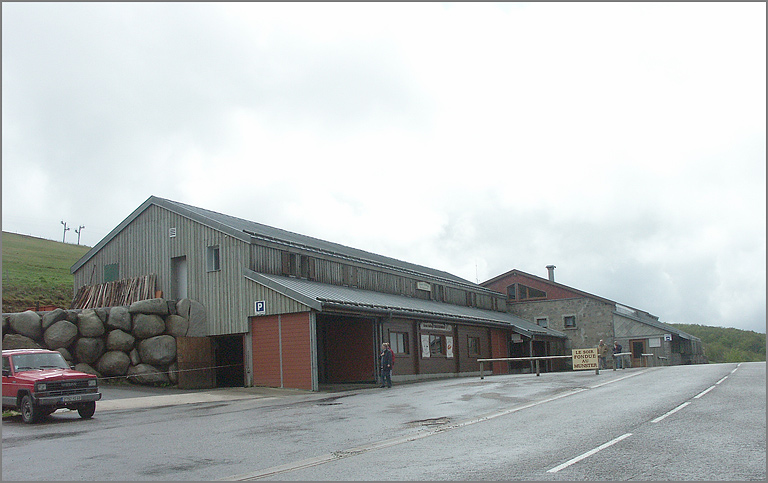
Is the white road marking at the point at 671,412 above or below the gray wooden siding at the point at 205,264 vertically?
below

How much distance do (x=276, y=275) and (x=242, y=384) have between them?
494cm

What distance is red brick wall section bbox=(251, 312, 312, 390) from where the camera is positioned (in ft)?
85.7

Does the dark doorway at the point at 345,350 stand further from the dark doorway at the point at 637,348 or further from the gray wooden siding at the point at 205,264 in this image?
the dark doorway at the point at 637,348

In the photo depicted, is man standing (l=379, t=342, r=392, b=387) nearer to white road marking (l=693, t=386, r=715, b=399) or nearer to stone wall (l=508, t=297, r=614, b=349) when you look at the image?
white road marking (l=693, t=386, r=715, b=399)

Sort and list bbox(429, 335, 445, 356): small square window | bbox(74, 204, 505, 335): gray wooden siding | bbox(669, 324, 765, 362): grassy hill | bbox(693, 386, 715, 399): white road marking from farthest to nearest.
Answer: bbox(669, 324, 765, 362): grassy hill → bbox(429, 335, 445, 356): small square window → bbox(74, 204, 505, 335): gray wooden siding → bbox(693, 386, 715, 399): white road marking

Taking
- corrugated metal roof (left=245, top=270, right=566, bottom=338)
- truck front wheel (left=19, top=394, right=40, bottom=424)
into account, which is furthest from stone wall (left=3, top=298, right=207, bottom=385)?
truck front wheel (left=19, top=394, right=40, bottom=424)

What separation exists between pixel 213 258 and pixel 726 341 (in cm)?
9256

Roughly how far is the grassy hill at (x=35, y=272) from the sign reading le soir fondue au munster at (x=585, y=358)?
106 ft

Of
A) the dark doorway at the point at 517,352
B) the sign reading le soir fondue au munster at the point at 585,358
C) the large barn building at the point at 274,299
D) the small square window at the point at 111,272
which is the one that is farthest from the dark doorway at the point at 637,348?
the small square window at the point at 111,272

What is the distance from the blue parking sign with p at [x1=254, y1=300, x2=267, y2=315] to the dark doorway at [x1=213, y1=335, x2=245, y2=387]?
2451mm

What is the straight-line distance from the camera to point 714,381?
22.1m

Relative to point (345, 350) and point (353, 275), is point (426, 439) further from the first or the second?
point (353, 275)

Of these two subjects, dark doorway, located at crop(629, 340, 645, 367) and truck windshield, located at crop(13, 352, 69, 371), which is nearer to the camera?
truck windshield, located at crop(13, 352, 69, 371)

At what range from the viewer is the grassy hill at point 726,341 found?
8675 centimetres
